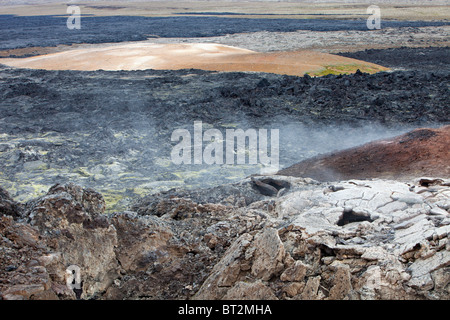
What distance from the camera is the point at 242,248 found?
188 inches

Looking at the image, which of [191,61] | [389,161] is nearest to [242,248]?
[389,161]

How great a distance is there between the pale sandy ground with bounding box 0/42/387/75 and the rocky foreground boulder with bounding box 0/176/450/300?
1355cm

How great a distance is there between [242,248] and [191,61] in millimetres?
16707

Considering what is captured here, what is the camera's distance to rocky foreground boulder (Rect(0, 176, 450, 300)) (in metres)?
4.08

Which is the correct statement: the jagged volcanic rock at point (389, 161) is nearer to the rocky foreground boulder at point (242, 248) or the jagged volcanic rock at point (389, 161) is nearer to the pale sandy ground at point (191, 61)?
the rocky foreground boulder at point (242, 248)

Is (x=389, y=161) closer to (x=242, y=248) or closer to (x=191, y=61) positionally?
(x=242, y=248)

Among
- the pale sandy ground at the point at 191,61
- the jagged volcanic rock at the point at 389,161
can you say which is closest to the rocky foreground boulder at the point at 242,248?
the jagged volcanic rock at the point at 389,161

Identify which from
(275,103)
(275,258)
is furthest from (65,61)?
(275,258)

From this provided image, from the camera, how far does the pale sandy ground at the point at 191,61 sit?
19328 millimetres

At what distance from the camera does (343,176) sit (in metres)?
8.38

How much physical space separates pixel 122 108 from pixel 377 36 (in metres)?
30.7

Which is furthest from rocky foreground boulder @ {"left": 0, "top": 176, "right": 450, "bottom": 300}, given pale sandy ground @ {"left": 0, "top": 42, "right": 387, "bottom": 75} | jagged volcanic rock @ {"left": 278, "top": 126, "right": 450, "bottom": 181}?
pale sandy ground @ {"left": 0, "top": 42, "right": 387, "bottom": 75}

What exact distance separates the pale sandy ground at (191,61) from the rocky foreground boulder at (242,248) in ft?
44.5

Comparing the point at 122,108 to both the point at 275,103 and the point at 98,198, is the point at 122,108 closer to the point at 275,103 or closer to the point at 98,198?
the point at 275,103
